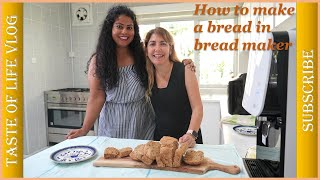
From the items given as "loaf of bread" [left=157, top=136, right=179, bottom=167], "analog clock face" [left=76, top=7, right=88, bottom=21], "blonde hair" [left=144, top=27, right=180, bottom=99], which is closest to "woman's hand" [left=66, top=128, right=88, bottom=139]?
"blonde hair" [left=144, top=27, right=180, bottom=99]

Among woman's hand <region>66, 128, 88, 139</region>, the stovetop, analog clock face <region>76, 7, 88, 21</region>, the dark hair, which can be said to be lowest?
woman's hand <region>66, 128, 88, 139</region>

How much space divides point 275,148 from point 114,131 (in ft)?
2.68

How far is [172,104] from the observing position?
127 centimetres

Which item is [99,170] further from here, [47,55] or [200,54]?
[200,54]

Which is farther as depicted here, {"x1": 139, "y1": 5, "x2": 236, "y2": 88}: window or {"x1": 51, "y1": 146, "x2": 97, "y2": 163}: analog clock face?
{"x1": 139, "y1": 5, "x2": 236, "y2": 88}: window

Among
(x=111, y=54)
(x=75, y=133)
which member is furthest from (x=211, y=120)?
(x=75, y=133)

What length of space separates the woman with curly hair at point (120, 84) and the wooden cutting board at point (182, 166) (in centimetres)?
52

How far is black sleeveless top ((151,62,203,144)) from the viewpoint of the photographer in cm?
126

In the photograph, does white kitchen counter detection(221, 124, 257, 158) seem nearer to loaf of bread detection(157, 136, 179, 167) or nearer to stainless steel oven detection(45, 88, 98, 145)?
loaf of bread detection(157, 136, 179, 167)

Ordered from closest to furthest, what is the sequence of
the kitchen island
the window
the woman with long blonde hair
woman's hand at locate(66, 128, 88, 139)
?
the kitchen island < woman's hand at locate(66, 128, 88, 139) < the woman with long blonde hair < the window

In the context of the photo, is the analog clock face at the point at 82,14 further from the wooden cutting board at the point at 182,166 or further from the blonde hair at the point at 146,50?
the wooden cutting board at the point at 182,166

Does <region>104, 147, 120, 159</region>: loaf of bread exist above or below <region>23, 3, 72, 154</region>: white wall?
below

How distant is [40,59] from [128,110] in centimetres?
196

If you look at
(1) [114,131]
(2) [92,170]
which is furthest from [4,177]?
(1) [114,131]
